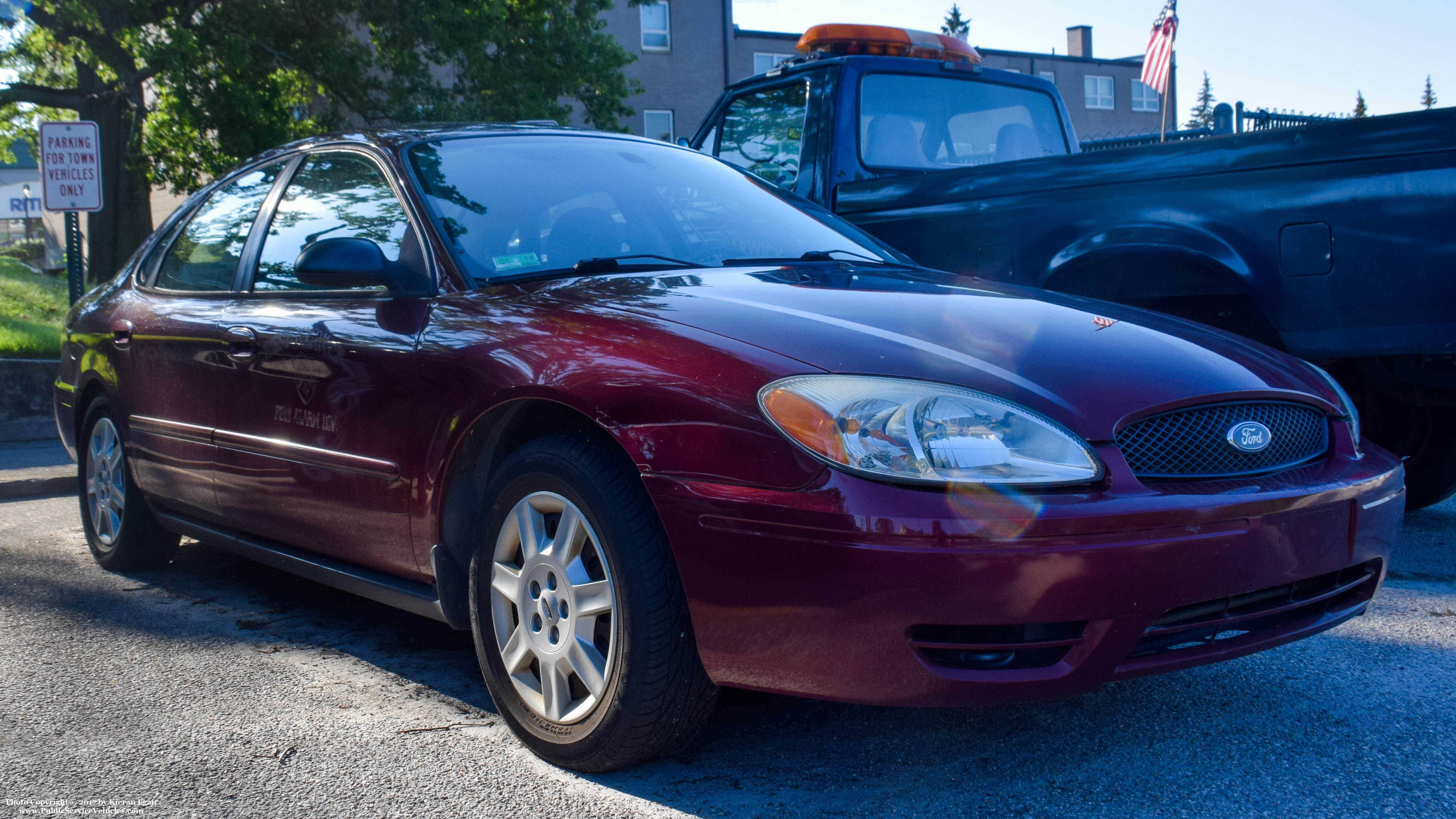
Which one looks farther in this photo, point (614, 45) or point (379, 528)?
point (614, 45)

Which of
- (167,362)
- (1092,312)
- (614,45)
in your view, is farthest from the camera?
(614,45)

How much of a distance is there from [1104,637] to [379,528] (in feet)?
6.09

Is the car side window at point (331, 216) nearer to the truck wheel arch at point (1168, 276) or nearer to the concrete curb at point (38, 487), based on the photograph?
the truck wheel arch at point (1168, 276)

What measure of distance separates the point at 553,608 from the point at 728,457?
0.61 m

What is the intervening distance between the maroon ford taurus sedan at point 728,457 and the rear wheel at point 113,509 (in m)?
1.07

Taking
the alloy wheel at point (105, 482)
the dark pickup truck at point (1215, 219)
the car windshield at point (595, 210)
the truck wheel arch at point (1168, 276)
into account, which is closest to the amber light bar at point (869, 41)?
the dark pickup truck at point (1215, 219)

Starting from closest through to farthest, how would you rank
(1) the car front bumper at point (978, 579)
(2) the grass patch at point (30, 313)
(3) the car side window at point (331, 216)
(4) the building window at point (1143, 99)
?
1. (1) the car front bumper at point (978, 579)
2. (3) the car side window at point (331, 216)
3. (2) the grass patch at point (30, 313)
4. (4) the building window at point (1143, 99)

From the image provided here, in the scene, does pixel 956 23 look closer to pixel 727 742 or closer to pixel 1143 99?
pixel 1143 99

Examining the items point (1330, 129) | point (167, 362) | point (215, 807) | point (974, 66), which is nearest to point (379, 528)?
→ point (215, 807)

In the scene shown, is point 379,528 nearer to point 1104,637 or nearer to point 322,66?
point 1104,637

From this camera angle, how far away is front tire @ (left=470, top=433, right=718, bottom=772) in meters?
2.37

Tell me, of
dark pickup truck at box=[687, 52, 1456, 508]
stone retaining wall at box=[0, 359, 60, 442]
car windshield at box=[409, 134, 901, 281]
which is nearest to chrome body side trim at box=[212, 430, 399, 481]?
car windshield at box=[409, 134, 901, 281]

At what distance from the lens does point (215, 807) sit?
2.42m

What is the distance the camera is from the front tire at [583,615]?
2371 mm
